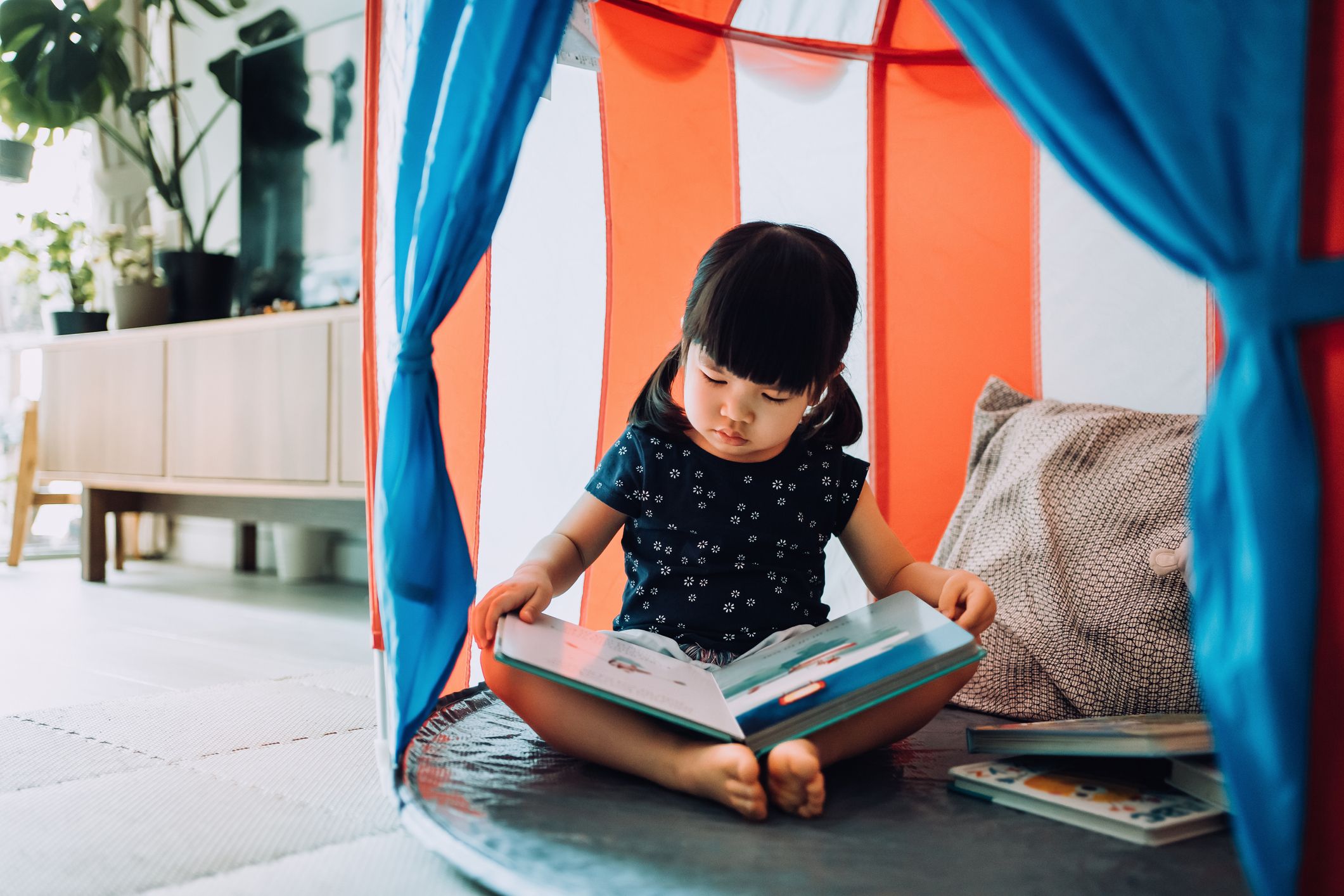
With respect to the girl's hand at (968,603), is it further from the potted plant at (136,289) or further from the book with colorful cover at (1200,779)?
the potted plant at (136,289)

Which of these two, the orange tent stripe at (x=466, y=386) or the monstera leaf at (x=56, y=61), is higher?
the monstera leaf at (x=56, y=61)

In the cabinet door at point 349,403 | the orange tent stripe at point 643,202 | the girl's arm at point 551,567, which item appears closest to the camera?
the girl's arm at point 551,567

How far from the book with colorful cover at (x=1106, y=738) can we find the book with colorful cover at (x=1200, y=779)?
0.07ft

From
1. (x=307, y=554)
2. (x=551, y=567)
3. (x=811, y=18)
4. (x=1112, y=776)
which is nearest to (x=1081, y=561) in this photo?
(x=1112, y=776)

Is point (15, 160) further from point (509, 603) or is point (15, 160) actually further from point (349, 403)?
point (509, 603)

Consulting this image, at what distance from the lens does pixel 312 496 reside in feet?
8.16

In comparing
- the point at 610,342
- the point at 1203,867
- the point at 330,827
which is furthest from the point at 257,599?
the point at 1203,867

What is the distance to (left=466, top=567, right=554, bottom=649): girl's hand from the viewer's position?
35.6 inches

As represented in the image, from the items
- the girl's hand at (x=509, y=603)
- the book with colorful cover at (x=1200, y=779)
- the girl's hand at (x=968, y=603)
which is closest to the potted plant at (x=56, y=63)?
the girl's hand at (x=509, y=603)

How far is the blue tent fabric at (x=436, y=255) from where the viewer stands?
0.88 meters

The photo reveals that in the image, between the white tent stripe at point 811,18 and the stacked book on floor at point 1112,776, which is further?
the white tent stripe at point 811,18

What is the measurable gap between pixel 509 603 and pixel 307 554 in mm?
2282

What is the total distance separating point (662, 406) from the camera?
118cm

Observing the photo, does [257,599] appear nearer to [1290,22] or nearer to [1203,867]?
[1203,867]
